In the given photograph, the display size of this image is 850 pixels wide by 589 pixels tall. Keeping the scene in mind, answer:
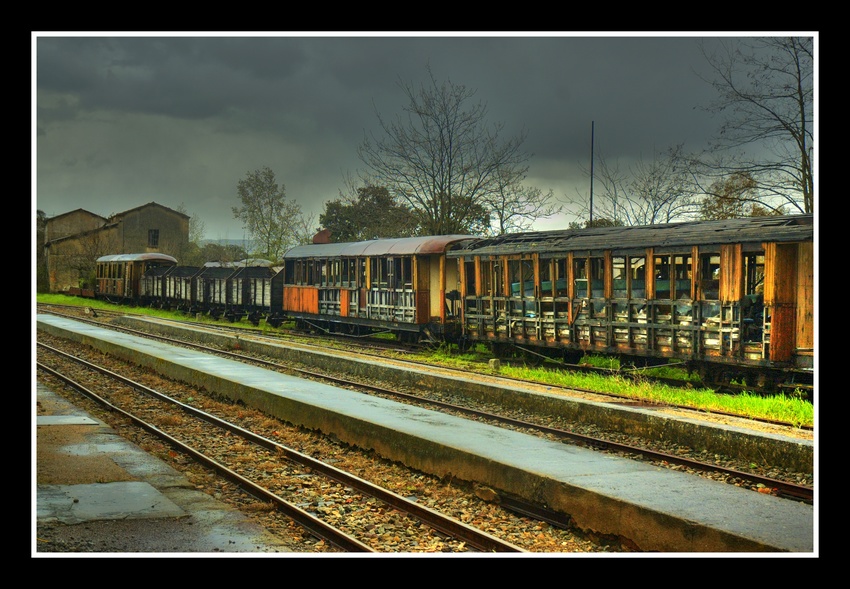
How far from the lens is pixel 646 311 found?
15.6 metres

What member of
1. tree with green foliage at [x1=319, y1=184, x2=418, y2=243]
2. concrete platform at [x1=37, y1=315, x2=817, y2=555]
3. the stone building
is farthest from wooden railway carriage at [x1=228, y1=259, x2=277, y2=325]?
concrete platform at [x1=37, y1=315, x2=817, y2=555]

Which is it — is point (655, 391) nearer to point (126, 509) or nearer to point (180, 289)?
point (126, 509)

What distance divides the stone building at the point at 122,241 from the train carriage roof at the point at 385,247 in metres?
24.8

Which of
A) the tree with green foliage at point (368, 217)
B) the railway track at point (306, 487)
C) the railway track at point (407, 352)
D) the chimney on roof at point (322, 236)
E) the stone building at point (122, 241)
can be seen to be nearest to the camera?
the railway track at point (306, 487)

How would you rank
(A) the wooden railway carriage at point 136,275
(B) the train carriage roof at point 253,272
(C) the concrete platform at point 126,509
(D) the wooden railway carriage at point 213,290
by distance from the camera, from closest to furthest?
1. (C) the concrete platform at point 126,509
2. (B) the train carriage roof at point 253,272
3. (D) the wooden railway carriage at point 213,290
4. (A) the wooden railway carriage at point 136,275

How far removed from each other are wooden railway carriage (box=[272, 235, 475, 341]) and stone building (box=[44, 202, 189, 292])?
969 inches

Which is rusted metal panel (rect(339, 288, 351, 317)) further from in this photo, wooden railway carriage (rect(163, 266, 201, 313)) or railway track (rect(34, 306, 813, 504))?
wooden railway carriage (rect(163, 266, 201, 313))

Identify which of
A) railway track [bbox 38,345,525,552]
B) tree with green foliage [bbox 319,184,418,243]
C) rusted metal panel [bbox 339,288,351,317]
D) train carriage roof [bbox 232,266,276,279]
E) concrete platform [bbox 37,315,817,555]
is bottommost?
railway track [bbox 38,345,525,552]

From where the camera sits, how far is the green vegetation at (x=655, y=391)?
12.0 m

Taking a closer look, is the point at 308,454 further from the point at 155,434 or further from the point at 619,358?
the point at 619,358

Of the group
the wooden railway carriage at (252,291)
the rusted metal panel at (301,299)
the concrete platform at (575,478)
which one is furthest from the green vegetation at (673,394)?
the wooden railway carriage at (252,291)

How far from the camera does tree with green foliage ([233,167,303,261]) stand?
4900 cm

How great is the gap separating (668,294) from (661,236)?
111 cm

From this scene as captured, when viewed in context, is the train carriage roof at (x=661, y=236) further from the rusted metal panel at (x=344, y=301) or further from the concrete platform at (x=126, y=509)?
the concrete platform at (x=126, y=509)
